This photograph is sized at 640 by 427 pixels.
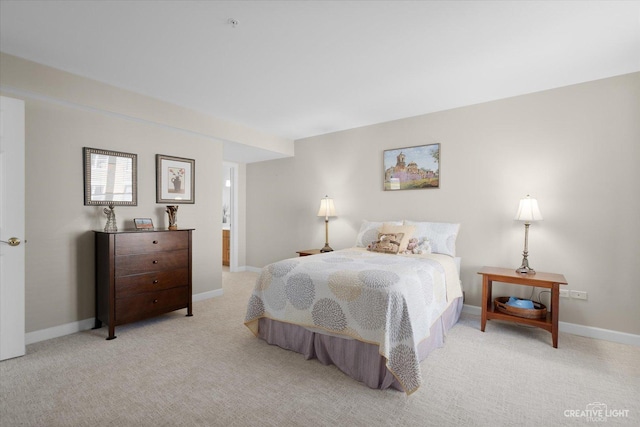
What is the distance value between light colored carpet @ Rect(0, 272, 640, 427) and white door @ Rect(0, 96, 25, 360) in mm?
229

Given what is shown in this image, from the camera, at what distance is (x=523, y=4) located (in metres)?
1.97

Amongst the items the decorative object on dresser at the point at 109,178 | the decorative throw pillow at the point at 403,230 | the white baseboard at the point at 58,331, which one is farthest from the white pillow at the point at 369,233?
the white baseboard at the point at 58,331

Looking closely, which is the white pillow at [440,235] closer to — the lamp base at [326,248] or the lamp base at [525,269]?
the lamp base at [525,269]

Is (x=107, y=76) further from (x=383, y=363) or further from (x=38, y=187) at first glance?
(x=383, y=363)

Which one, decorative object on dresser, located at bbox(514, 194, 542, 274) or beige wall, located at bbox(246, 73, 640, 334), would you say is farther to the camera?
decorative object on dresser, located at bbox(514, 194, 542, 274)

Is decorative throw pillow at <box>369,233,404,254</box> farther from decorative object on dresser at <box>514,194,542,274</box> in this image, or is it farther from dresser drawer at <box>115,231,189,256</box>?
dresser drawer at <box>115,231,189,256</box>

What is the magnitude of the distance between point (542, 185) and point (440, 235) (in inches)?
45.8

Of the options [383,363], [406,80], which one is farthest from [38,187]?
[406,80]

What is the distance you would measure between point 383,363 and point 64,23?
328cm

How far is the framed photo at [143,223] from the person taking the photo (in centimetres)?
343

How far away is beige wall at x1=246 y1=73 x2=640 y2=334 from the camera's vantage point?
9.64ft

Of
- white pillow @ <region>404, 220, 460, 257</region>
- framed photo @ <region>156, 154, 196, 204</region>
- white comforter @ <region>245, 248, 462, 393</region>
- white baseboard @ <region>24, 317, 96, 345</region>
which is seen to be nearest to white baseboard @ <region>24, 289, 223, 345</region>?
white baseboard @ <region>24, 317, 96, 345</region>

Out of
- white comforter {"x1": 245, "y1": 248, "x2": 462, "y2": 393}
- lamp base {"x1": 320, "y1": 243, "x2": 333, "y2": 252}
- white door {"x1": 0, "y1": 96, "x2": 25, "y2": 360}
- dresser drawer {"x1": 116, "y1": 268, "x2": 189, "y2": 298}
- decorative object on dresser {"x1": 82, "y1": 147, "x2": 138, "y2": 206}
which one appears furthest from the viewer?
lamp base {"x1": 320, "y1": 243, "x2": 333, "y2": 252}

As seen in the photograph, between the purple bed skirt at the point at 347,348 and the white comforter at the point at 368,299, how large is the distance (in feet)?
0.27
